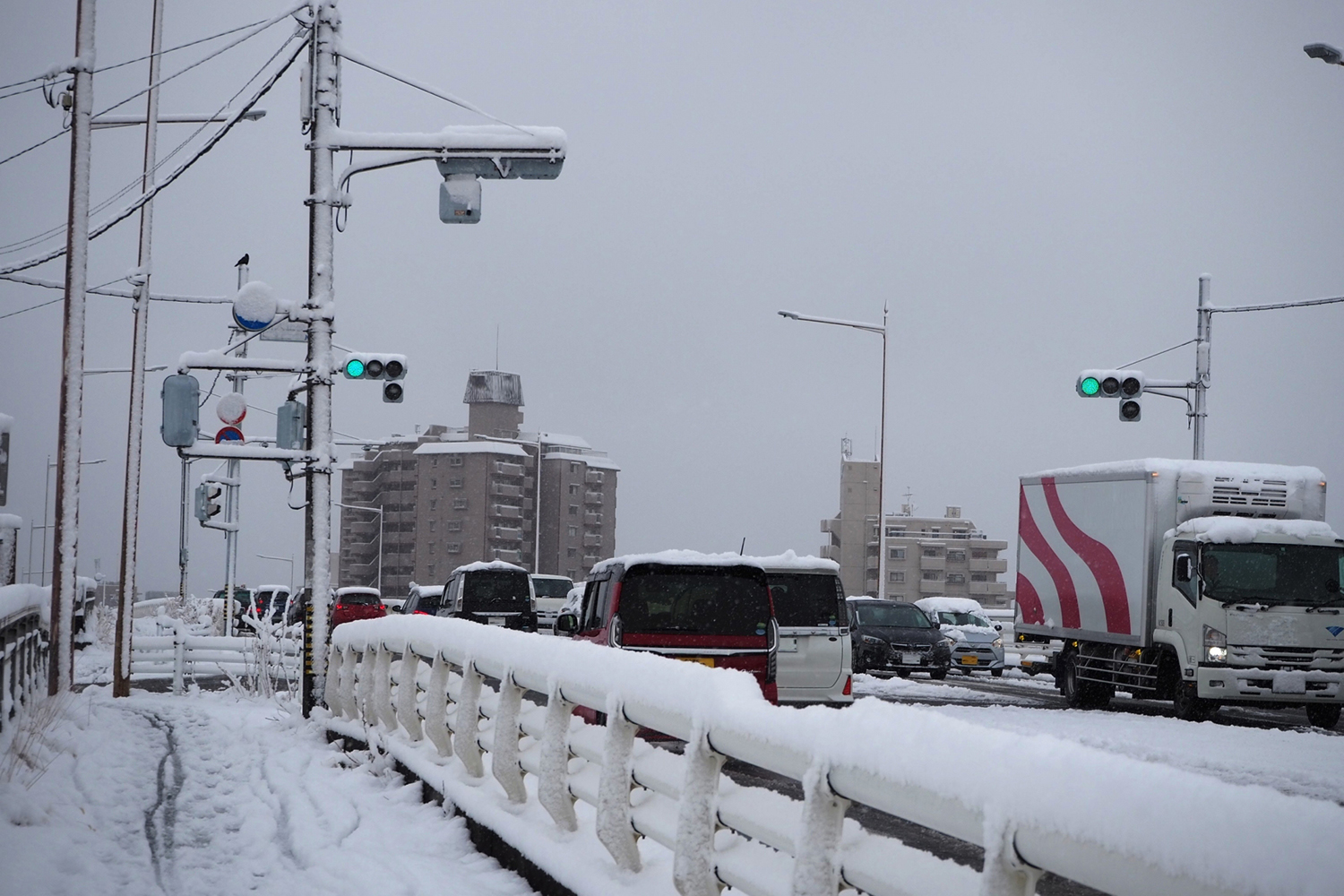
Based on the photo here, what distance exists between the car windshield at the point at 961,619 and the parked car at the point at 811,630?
18241 millimetres

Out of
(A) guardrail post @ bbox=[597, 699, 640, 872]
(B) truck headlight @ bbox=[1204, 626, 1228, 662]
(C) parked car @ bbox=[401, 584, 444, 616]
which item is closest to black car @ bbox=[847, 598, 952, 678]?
(B) truck headlight @ bbox=[1204, 626, 1228, 662]

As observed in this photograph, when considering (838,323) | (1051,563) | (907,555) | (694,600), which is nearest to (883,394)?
(838,323)

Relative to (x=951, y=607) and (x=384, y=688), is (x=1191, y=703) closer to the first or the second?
(x=384, y=688)

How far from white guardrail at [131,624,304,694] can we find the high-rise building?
12396 centimetres

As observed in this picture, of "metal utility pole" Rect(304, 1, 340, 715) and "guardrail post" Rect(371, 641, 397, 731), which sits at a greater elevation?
"metal utility pole" Rect(304, 1, 340, 715)

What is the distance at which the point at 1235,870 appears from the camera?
2.64m

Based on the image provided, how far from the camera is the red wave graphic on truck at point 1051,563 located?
22000 mm

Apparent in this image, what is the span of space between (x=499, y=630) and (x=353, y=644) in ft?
17.2

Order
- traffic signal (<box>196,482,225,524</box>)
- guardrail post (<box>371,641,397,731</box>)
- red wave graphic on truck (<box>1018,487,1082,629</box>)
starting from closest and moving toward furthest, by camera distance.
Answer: guardrail post (<box>371,641,397,731</box>)
red wave graphic on truck (<box>1018,487,1082,629</box>)
traffic signal (<box>196,482,225,524</box>)

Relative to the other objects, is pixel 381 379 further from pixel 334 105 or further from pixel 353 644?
pixel 353 644

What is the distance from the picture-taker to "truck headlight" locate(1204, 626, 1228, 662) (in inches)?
734

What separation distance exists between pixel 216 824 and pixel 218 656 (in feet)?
54.8

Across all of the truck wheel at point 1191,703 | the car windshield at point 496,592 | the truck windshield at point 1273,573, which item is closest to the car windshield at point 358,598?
the car windshield at point 496,592

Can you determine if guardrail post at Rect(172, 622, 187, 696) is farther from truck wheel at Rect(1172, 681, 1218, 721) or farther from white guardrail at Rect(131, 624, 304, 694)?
truck wheel at Rect(1172, 681, 1218, 721)
